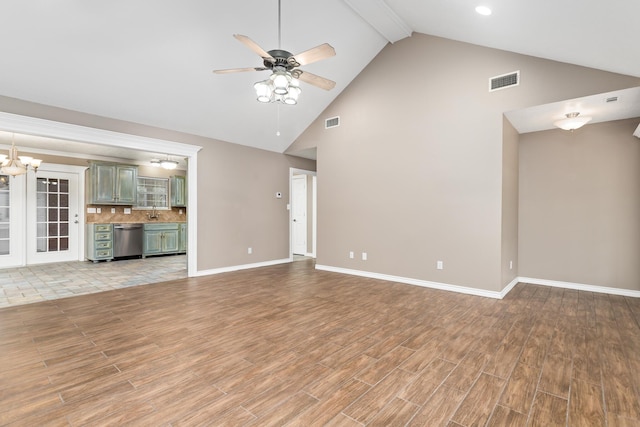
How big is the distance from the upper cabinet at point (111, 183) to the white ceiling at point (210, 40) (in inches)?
140

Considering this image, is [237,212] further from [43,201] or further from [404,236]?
[43,201]

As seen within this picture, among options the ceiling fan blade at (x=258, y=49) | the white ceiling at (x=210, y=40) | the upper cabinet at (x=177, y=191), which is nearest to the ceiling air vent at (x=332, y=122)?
the white ceiling at (x=210, y=40)

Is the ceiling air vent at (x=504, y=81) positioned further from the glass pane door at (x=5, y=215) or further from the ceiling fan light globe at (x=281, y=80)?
the glass pane door at (x=5, y=215)

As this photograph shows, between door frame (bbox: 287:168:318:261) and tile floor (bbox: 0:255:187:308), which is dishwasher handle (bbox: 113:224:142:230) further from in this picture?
door frame (bbox: 287:168:318:261)

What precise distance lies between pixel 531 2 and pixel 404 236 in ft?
11.1

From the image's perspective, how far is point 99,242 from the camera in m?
7.36

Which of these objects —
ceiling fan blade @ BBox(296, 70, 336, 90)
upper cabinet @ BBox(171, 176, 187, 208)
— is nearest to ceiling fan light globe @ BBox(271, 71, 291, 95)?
ceiling fan blade @ BBox(296, 70, 336, 90)

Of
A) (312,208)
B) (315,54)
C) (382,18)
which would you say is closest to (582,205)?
(382,18)

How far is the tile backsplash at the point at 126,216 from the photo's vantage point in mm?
7742

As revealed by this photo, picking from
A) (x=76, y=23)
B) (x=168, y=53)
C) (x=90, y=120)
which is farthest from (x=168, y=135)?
(x=76, y=23)

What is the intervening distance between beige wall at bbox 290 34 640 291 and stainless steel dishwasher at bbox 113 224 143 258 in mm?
5095

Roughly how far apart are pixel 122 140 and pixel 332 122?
3726 millimetres

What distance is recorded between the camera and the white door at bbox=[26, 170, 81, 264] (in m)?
6.89

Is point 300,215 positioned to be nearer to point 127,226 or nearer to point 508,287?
point 127,226
